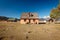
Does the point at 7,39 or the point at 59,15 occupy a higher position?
the point at 59,15

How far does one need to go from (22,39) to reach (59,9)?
40367mm

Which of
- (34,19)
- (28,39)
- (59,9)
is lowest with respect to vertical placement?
(28,39)

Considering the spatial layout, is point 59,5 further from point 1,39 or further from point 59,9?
point 1,39

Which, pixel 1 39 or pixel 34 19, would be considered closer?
pixel 1 39

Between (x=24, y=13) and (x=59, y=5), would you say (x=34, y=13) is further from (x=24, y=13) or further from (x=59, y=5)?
(x=59, y=5)

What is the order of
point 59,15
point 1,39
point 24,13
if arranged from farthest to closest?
1. point 24,13
2. point 59,15
3. point 1,39

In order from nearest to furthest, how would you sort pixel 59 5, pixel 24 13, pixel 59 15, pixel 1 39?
pixel 1 39 < pixel 59 5 < pixel 59 15 < pixel 24 13

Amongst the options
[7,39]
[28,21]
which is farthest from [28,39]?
[28,21]

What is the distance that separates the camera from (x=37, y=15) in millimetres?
58500

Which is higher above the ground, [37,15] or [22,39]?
[37,15]

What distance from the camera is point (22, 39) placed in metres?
13.7

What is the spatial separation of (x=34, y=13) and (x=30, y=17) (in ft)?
12.6

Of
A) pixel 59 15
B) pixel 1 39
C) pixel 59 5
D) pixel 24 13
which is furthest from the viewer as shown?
pixel 24 13

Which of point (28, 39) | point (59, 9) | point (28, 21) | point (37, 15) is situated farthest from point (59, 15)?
point (28, 39)
